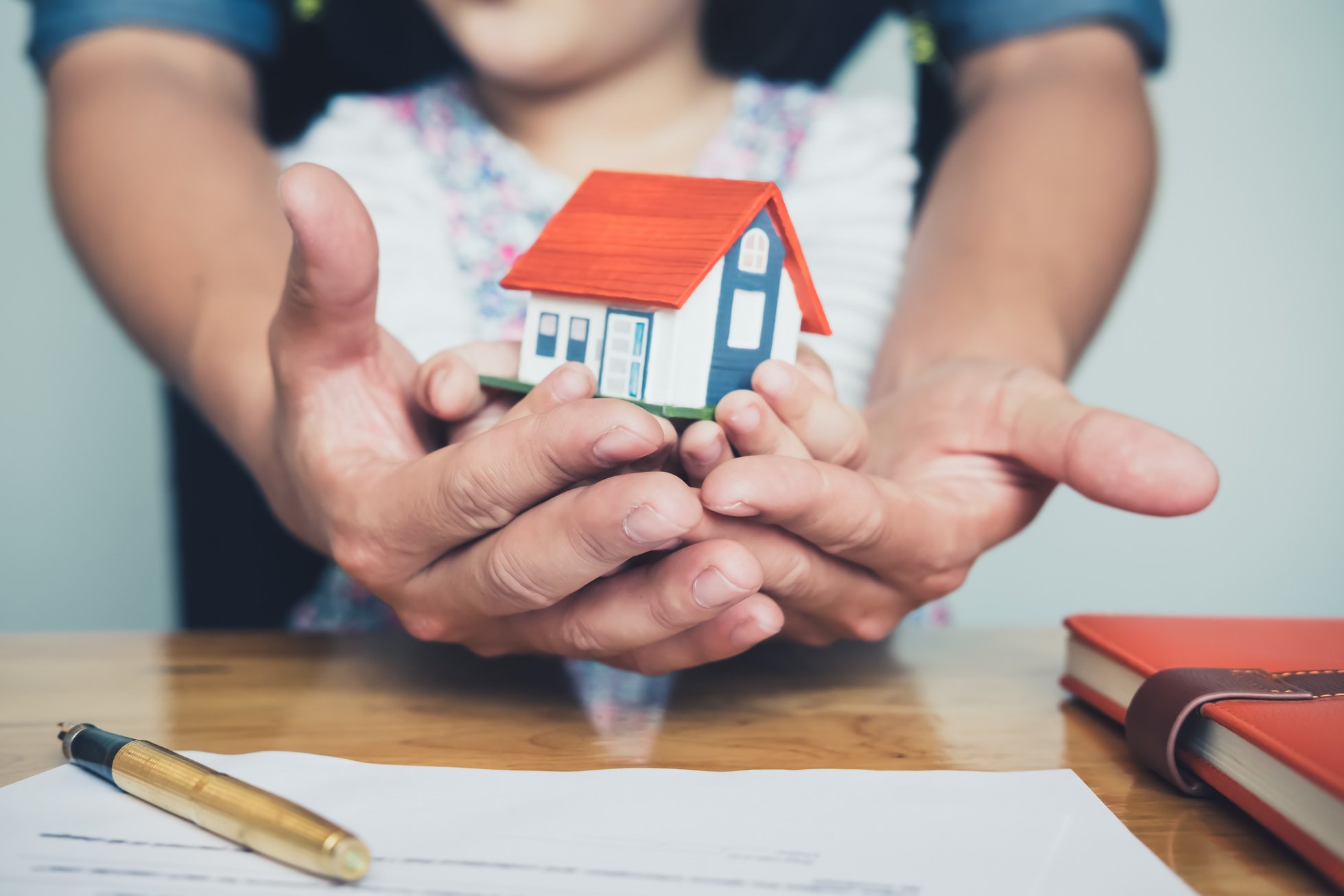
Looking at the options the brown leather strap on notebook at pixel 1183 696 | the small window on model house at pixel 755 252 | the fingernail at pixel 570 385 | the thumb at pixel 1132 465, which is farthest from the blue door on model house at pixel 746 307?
the brown leather strap on notebook at pixel 1183 696

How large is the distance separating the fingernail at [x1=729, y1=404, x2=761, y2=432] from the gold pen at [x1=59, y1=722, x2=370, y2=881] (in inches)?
12.8

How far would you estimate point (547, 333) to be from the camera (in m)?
Result: 0.78

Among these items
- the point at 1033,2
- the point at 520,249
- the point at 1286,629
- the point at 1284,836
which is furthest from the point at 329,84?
the point at 1284,836

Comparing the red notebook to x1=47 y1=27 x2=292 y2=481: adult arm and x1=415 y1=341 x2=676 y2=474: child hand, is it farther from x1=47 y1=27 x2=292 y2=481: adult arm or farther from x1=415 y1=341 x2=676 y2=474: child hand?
x1=47 y1=27 x2=292 y2=481: adult arm

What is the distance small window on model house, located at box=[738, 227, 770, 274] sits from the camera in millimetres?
737

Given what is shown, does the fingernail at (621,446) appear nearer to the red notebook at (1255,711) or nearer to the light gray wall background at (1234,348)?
the red notebook at (1255,711)

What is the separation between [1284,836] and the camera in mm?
522

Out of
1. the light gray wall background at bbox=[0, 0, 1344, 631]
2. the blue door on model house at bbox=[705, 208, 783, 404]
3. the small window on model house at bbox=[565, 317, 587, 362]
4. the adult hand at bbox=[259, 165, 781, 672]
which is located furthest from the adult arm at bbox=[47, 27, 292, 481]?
the light gray wall background at bbox=[0, 0, 1344, 631]

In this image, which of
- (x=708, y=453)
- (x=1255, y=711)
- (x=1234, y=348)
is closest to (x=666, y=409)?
(x=708, y=453)

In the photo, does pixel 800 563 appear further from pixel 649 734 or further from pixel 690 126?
pixel 690 126

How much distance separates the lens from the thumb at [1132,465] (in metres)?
0.69

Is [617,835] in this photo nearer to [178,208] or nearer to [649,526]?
[649,526]

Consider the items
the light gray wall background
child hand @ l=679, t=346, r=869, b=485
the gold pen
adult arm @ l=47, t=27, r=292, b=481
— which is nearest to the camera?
the gold pen

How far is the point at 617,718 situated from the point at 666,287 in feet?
0.98
